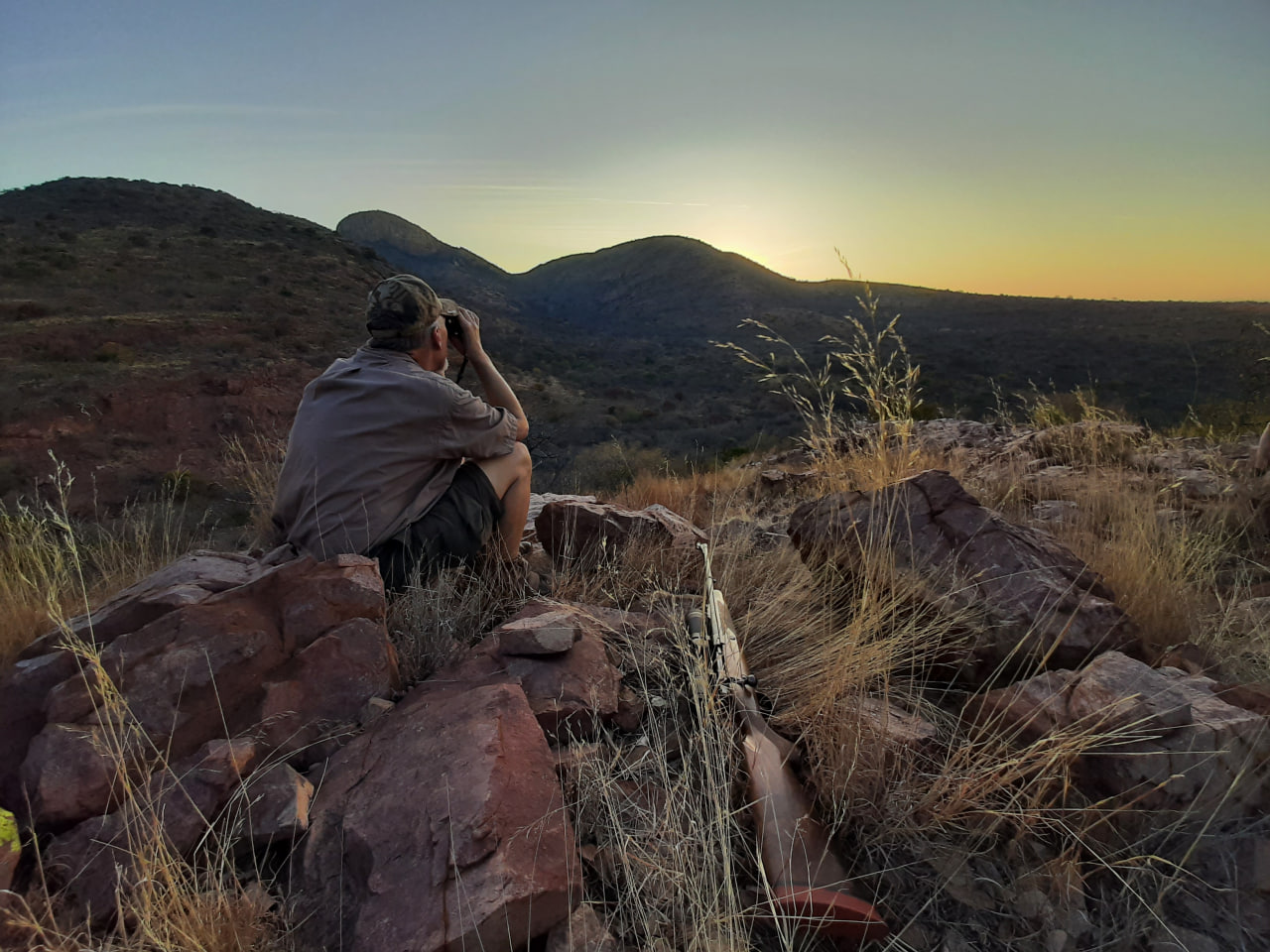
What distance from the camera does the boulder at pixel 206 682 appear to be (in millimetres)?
1524

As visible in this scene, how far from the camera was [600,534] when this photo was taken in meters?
3.27

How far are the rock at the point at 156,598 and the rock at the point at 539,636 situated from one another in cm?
90

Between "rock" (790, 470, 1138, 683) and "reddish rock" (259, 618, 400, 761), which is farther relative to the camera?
"rock" (790, 470, 1138, 683)

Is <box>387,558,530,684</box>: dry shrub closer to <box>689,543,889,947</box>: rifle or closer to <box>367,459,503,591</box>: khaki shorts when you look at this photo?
<box>367,459,503,591</box>: khaki shorts

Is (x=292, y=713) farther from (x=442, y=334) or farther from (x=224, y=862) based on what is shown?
(x=442, y=334)

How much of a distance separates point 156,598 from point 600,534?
179 cm

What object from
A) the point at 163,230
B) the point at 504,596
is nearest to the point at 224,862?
the point at 504,596

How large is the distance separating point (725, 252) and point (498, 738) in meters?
65.4

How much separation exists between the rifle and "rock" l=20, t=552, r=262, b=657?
5.24 ft

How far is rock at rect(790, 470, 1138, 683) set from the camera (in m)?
2.25

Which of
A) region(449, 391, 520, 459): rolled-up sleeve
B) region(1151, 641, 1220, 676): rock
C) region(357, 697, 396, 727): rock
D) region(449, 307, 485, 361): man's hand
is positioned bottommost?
region(357, 697, 396, 727): rock

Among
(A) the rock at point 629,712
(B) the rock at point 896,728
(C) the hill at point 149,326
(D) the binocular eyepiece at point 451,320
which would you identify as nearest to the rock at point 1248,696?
(B) the rock at point 896,728

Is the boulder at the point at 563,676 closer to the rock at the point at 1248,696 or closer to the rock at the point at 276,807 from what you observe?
the rock at the point at 276,807

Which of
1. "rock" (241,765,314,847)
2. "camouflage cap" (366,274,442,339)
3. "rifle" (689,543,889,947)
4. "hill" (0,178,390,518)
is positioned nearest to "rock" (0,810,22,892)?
"rock" (241,765,314,847)
